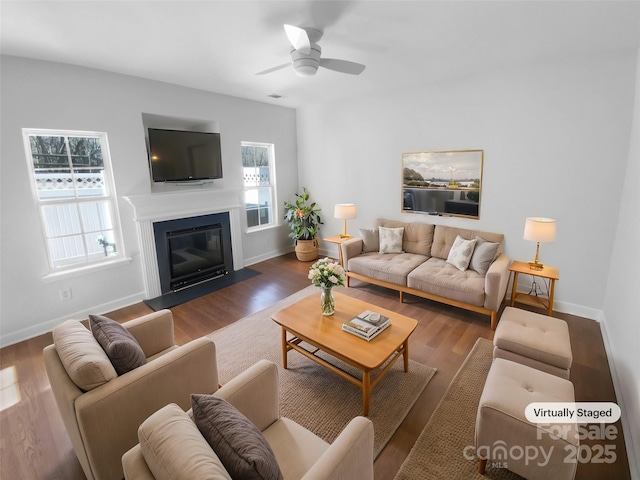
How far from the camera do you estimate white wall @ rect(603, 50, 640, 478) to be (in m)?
1.90

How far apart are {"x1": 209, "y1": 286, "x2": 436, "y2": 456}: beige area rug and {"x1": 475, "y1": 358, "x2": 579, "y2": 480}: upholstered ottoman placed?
61cm

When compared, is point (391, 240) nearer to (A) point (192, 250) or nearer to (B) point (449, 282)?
(B) point (449, 282)

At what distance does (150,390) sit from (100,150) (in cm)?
318

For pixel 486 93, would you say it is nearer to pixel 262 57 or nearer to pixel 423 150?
pixel 423 150

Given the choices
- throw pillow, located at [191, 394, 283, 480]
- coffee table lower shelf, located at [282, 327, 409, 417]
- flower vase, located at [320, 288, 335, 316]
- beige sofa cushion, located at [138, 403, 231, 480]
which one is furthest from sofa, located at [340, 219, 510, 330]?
beige sofa cushion, located at [138, 403, 231, 480]

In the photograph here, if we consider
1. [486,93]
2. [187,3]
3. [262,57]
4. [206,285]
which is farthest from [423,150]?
[206,285]

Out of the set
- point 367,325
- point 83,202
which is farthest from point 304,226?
point 367,325

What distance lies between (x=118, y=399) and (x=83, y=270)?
104 inches

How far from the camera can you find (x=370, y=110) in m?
4.76

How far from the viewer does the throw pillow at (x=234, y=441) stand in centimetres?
97

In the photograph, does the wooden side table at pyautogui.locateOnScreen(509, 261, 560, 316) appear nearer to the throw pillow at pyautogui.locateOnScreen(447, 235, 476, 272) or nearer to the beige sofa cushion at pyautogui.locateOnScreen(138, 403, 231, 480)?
the throw pillow at pyautogui.locateOnScreen(447, 235, 476, 272)

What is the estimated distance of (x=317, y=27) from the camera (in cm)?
246

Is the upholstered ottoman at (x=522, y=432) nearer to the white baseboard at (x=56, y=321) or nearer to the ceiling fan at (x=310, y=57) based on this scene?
the ceiling fan at (x=310, y=57)

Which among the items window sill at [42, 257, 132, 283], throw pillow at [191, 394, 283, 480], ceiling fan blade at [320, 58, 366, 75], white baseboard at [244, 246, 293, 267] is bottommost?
white baseboard at [244, 246, 293, 267]
